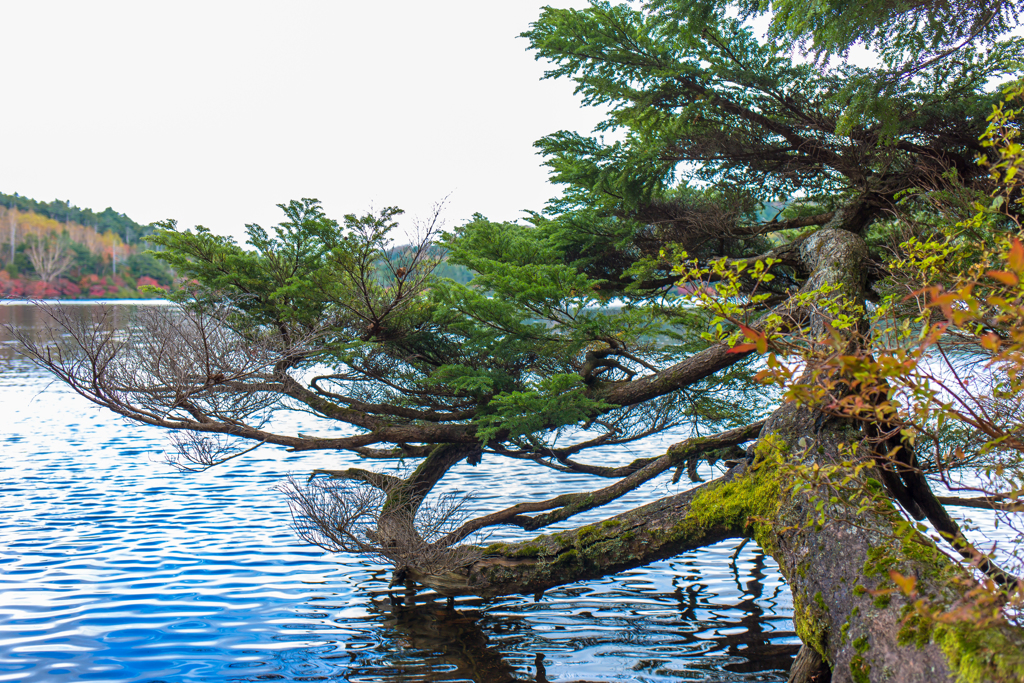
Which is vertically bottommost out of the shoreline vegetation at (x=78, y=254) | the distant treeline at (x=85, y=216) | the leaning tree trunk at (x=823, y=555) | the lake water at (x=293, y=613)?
the lake water at (x=293, y=613)

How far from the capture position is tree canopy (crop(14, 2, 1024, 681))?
18.3 ft

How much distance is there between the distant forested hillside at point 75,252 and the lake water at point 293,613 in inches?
1702

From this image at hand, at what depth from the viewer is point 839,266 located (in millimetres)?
5992

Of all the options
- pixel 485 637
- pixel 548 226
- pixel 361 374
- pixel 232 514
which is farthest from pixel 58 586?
pixel 548 226

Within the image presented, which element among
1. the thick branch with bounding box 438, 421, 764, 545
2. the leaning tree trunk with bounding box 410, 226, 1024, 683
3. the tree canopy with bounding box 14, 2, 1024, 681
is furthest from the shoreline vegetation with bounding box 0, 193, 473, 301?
the leaning tree trunk with bounding box 410, 226, 1024, 683

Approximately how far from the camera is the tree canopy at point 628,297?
5.57 m

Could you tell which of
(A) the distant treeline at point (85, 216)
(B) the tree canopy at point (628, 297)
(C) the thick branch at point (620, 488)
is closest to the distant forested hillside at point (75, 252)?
(A) the distant treeline at point (85, 216)

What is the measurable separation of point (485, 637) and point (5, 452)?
53.3 ft

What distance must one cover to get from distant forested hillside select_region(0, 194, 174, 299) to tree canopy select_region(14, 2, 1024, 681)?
4725 cm

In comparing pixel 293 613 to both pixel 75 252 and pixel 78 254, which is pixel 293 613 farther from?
pixel 78 254

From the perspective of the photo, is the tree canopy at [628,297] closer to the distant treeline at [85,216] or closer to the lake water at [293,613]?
the lake water at [293,613]

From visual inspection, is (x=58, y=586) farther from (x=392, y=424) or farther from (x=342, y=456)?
(x=342, y=456)

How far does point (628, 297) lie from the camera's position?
9.63 meters

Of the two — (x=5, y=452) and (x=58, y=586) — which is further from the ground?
(x=5, y=452)
